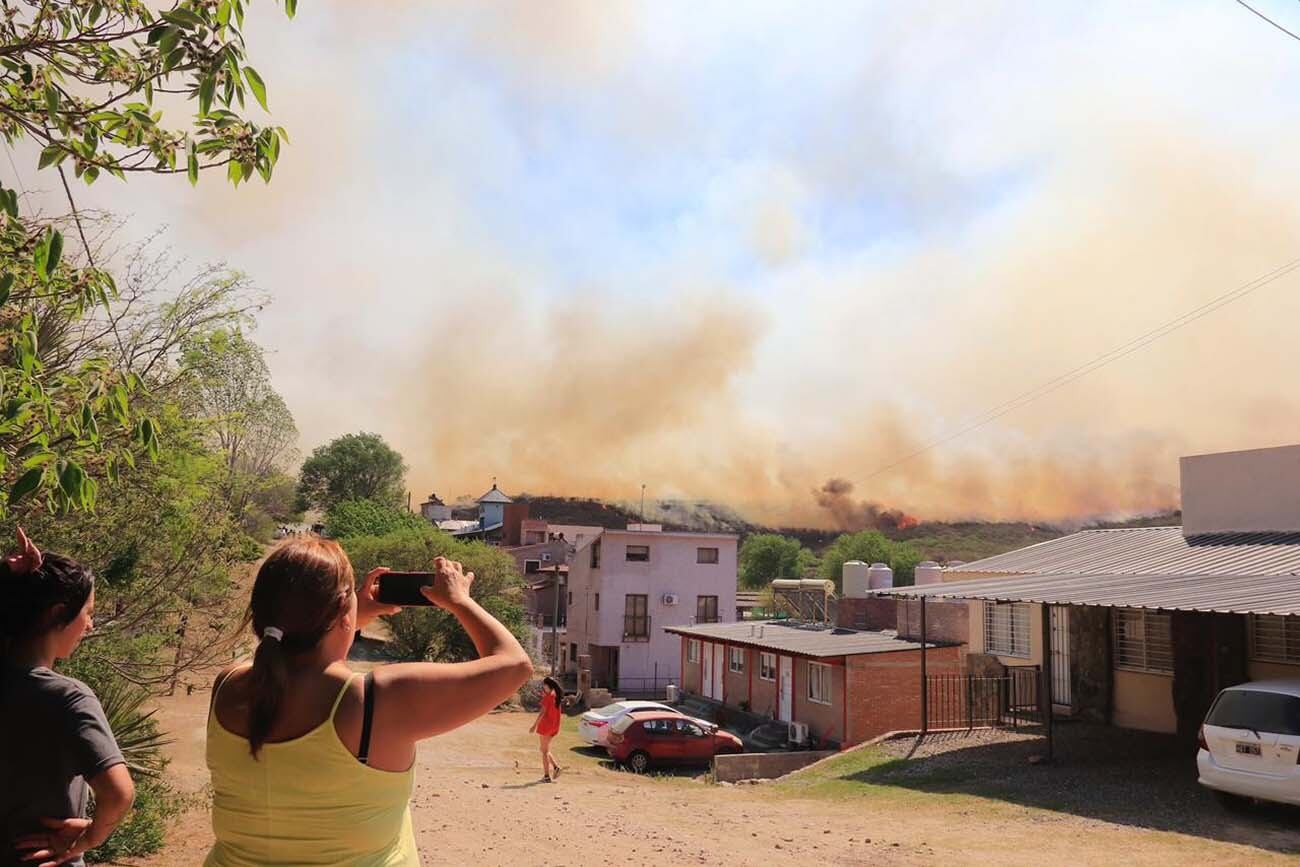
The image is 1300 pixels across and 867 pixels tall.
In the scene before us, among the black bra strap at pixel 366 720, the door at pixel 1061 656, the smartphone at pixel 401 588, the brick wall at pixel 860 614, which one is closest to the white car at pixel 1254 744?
the door at pixel 1061 656

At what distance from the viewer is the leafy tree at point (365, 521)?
2815 inches

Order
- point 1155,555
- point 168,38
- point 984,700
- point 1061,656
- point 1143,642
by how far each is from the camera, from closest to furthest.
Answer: point 168,38 < point 1143,642 < point 1155,555 < point 984,700 < point 1061,656

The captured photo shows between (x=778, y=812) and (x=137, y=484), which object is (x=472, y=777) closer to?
(x=778, y=812)

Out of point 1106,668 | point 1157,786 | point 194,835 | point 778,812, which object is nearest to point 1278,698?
point 1157,786

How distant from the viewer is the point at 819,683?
87.5ft

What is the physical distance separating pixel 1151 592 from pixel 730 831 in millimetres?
7222

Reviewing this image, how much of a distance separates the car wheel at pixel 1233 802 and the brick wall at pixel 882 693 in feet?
41.1

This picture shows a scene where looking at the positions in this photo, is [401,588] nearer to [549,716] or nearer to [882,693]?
[549,716]

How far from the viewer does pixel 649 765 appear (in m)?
23.9

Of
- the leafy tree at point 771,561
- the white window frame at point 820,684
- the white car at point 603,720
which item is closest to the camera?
the white car at point 603,720

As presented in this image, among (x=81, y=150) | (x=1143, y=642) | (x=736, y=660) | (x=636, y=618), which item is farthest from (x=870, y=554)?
(x=81, y=150)

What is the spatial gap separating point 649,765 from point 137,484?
16579mm

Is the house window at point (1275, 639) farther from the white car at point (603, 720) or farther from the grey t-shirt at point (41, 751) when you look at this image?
the grey t-shirt at point (41, 751)

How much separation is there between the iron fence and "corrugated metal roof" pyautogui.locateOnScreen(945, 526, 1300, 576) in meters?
2.56
